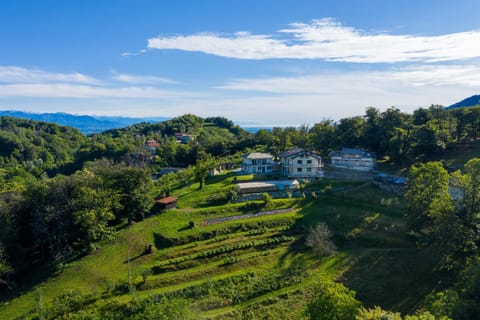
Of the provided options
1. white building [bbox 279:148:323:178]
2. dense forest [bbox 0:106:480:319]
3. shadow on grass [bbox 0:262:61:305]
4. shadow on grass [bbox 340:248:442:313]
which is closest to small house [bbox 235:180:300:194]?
white building [bbox 279:148:323:178]

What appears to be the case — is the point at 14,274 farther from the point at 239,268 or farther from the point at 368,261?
the point at 368,261

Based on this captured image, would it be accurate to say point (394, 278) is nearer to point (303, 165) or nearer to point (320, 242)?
point (320, 242)

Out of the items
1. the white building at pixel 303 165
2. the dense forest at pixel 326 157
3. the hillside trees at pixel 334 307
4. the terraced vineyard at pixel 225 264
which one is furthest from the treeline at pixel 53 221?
the white building at pixel 303 165

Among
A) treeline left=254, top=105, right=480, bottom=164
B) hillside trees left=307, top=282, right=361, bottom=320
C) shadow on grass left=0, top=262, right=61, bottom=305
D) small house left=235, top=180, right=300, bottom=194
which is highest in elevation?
treeline left=254, top=105, right=480, bottom=164

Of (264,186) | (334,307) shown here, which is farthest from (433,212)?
(264,186)

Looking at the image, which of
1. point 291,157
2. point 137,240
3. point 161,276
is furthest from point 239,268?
point 291,157

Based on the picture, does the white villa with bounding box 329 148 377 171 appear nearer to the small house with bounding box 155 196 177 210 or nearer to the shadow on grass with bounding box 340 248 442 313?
the shadow on grass with bounding box 340 248 442 313

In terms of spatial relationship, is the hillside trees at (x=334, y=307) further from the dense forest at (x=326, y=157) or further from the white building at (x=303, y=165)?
the white building at (x=303, y=165)
